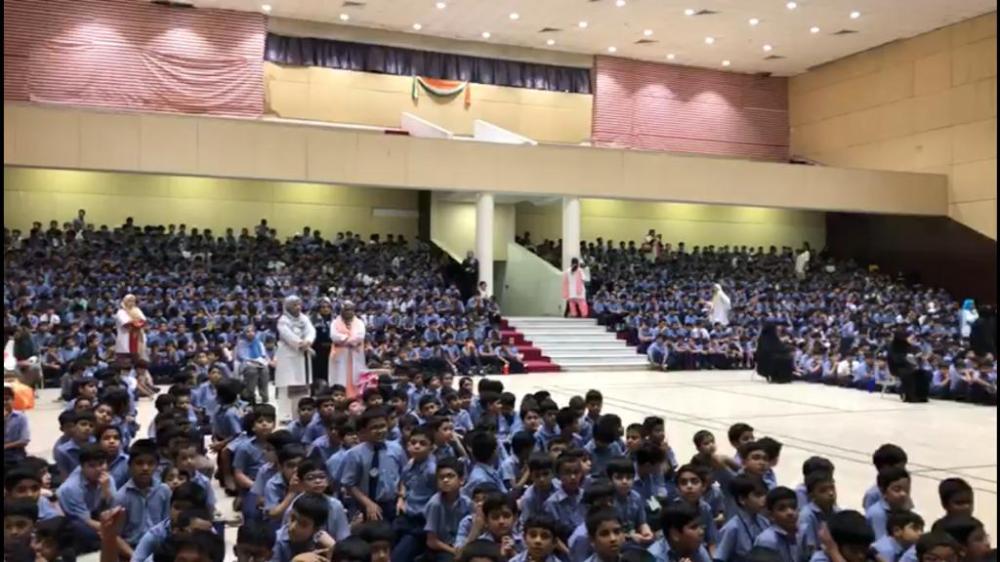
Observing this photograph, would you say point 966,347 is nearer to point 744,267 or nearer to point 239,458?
point 744,267

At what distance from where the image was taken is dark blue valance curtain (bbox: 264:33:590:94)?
22.6m

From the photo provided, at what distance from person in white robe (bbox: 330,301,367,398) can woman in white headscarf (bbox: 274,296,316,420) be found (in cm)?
26

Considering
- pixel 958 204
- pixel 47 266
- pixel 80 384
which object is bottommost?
pixel 80 384

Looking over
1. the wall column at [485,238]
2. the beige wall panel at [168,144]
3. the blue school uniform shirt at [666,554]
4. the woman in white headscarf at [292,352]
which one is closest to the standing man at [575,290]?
the wall column at [485,238]

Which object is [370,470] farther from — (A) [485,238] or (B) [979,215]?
(B) [979,215]

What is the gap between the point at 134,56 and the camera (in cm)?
2066

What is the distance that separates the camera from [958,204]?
22953 millimetres

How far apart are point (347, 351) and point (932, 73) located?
19609 millimetres

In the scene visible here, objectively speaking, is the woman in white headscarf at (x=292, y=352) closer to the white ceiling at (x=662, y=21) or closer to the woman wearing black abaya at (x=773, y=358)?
the woman wearing black abaya at (x=773, y=358)

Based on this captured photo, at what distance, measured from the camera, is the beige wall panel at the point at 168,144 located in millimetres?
17938

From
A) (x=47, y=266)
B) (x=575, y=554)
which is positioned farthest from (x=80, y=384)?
(x=47, y=266)

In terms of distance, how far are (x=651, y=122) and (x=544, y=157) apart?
613 centimetres

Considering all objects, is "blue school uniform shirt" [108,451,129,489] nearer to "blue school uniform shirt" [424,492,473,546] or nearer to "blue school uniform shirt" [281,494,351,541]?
"blue school uniform shirt" [281,494,351,541]

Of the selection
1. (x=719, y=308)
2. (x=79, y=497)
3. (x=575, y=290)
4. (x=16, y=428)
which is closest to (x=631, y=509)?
(x=79, y=497)
